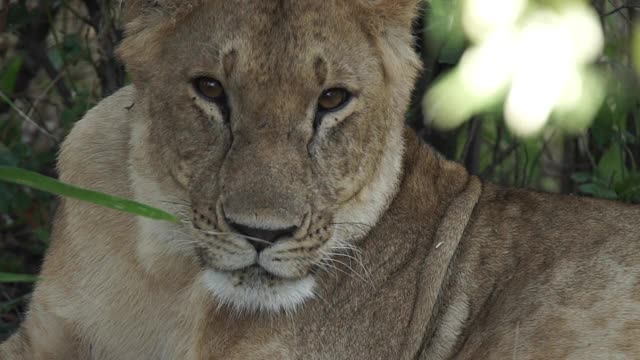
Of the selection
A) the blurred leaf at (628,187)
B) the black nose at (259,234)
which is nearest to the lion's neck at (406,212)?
the black nose at (259,234)

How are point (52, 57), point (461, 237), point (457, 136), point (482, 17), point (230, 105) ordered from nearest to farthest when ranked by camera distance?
point (482, 17)
point (230, 105)
point (461, 237)
point (457, 136)
point (52, 57)

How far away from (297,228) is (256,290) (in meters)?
0.18

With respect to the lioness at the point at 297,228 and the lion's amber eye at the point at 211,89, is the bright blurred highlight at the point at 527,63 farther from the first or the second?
the lion's amber eye at the point at 211,89

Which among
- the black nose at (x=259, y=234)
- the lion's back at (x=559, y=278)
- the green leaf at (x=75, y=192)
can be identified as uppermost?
the green leaf at (x=75, y=192)

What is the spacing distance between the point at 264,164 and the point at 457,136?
201cm

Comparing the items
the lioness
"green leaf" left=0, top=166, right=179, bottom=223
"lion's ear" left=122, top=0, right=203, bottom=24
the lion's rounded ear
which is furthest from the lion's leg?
the lion's rounded ear

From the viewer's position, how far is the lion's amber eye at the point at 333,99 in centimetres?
301

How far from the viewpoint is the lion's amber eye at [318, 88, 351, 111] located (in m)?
3.01

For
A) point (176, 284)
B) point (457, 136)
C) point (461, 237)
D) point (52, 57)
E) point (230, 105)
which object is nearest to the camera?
point (230, 105)

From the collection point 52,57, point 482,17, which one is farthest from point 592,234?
point 52,57

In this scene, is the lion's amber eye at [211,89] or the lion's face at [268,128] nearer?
the lion's face at [268,128]

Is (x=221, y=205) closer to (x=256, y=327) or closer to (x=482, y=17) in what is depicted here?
(x=256, y=327)

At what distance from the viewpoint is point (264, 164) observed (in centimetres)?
286

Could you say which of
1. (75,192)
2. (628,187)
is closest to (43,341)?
(75,192)
